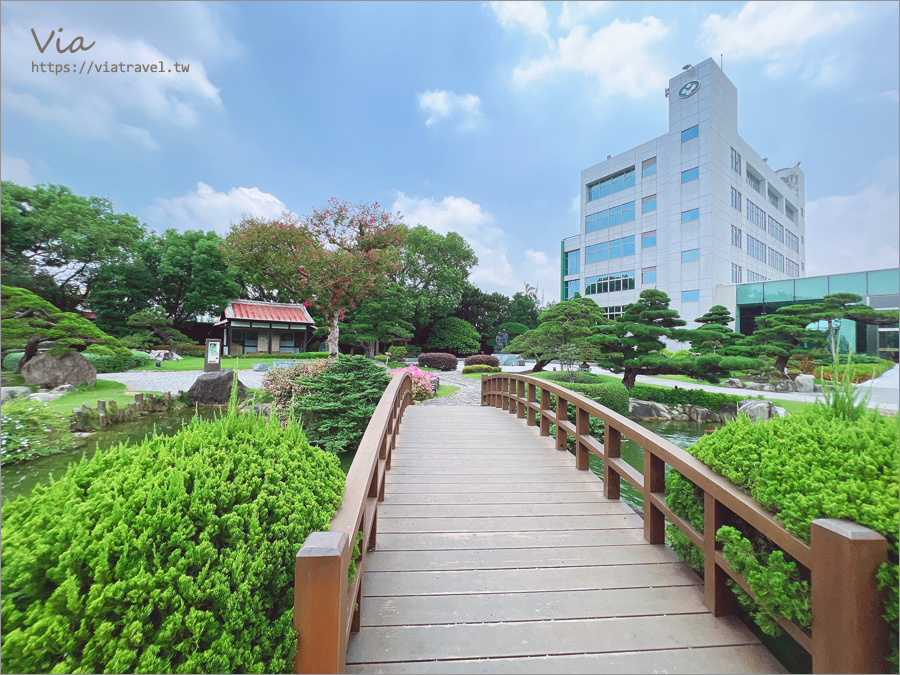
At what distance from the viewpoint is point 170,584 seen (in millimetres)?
867

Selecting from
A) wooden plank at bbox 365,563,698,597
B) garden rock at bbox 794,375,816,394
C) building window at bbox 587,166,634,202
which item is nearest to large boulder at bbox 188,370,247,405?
wooden plank at bbox 365,563,698,597

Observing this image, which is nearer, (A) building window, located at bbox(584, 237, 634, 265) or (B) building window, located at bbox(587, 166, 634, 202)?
(A) building window, located at bbox(584, 237, 634, 265)

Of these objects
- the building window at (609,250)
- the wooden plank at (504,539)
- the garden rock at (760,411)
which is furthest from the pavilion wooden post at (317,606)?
the building window at (609,250)

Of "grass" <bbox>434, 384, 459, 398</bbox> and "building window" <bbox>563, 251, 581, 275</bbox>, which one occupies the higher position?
"building window" <bbox>563, 251, 581, 275</bbox>

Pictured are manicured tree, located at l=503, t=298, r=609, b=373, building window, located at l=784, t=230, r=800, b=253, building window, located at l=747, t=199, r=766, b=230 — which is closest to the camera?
manicured tree, located at l=503, t=298, r=609, b=373

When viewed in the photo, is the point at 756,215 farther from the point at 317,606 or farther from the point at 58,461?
the point at 58,461

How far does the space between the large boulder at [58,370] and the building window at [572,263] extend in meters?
25.3

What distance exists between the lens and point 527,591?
1761mm

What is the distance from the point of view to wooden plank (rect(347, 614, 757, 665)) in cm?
142

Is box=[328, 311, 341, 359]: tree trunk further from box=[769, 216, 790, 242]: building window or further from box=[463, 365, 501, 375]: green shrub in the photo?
box=[769, 216, 790, 242]: building window

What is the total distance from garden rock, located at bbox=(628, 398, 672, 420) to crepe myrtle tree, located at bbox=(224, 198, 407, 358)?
32.4 ft

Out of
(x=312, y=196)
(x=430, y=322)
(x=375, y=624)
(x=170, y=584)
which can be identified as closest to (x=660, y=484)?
(x=375, y=624)

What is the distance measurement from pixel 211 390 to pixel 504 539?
8495mm

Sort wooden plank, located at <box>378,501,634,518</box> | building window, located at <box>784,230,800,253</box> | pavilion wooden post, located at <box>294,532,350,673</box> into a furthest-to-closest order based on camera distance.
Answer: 1. building window, located at <box>784,230,800,253</box>
2. wooden plank, located at <box>378,501,634,518</box>
3. pavilion wooden post, located at <box>294,532,350,673</box>
